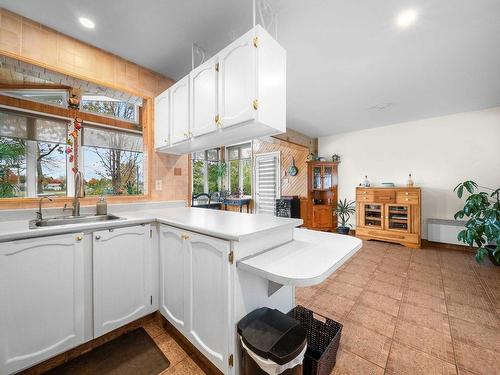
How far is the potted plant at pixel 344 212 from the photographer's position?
16.2ft

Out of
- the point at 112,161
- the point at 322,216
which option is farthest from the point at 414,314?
the point at 112,161

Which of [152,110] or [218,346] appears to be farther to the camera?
[152,110]

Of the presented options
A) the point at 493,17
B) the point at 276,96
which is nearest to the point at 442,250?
the point at 493,17

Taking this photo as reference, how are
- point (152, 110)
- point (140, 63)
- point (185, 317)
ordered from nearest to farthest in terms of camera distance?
1. point (185, 317)
2. point (140, 63)
3. point (152, 110)

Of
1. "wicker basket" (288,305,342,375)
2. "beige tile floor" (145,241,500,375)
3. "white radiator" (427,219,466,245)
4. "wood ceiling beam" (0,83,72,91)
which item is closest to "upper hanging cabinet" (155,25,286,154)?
"wood ceiling beam" (0,83,72,91)

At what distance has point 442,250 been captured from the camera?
152 inches

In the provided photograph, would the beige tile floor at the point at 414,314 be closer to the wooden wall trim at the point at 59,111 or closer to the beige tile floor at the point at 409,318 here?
the beige tile floor at the point at 409,318

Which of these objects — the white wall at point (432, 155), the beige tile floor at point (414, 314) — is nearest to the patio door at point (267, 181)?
the white wall at point (432, 155)

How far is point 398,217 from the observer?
4.14 meters

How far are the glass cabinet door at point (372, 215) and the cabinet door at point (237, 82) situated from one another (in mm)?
4053

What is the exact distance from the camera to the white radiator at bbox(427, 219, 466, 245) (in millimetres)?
3873

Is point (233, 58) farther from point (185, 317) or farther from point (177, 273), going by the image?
point (185, 317)

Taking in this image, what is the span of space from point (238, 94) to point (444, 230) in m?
4.84

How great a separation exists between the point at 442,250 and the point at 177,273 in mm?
4782
